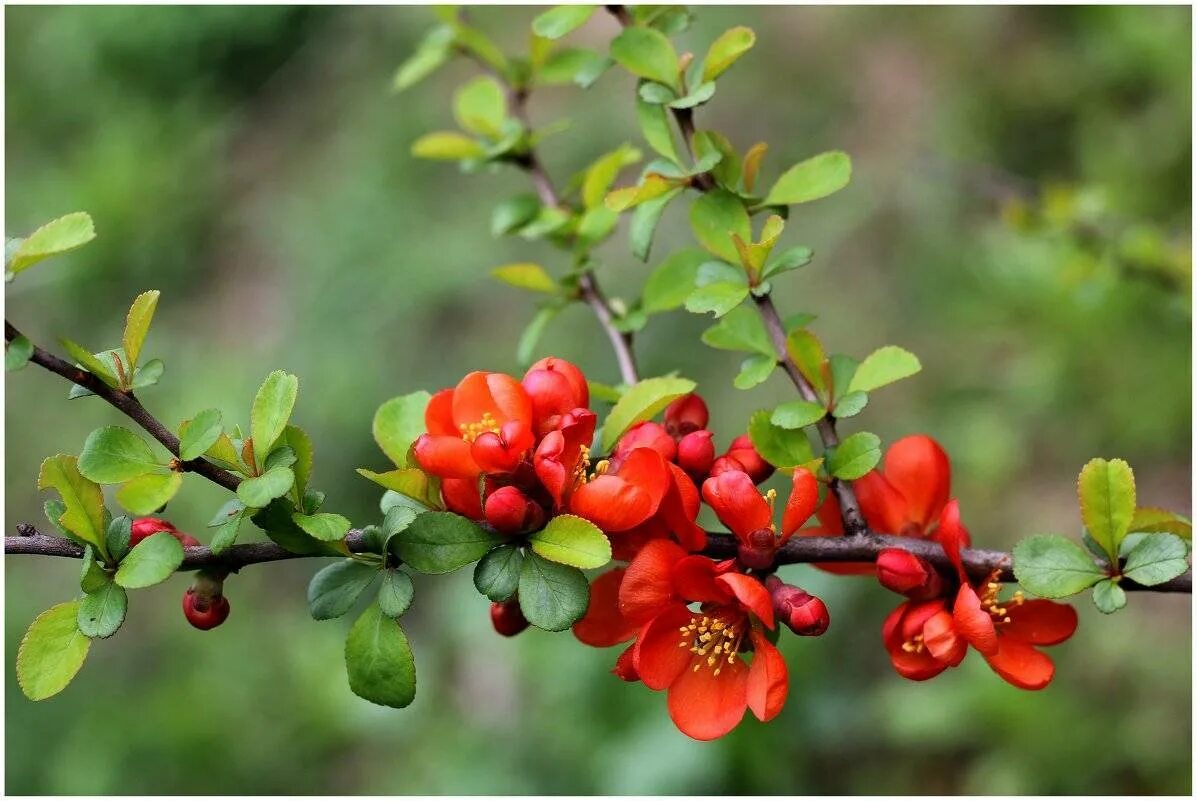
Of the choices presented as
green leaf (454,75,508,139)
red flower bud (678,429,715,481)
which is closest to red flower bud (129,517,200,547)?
red flower bud (678,429,715,481)

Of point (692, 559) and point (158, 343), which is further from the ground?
point (692, 559)

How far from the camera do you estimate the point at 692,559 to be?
0.75 metres

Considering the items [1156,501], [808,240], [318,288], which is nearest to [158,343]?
[318,288]

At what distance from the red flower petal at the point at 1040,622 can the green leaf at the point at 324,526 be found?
49 cm

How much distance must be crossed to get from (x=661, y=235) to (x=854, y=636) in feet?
4.04

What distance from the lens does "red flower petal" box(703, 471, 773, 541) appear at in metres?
0.76

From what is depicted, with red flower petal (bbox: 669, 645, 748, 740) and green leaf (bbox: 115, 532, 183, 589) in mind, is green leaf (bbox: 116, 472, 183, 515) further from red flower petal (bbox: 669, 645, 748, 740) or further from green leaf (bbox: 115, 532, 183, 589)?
red flower petal (bbox: 669, 645, 748, 740)

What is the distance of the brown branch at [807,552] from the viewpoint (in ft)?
2.47

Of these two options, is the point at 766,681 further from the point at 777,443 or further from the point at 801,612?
the point at 777,443

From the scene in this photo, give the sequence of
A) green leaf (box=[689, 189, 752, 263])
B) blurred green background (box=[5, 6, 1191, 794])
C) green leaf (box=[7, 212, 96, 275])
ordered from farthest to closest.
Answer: blurred green background (box=[5, 6, 1191, 794]) → green leaf (box=[689, 189, 752, 263]) → green leaf (box=[7, 212, 96, 275])

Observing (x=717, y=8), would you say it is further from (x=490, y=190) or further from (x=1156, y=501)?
(x=1156, y=501)

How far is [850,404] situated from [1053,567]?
0.19 m

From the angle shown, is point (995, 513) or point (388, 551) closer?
point (388, 551)

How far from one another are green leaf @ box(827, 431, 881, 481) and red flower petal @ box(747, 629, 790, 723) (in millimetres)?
135
